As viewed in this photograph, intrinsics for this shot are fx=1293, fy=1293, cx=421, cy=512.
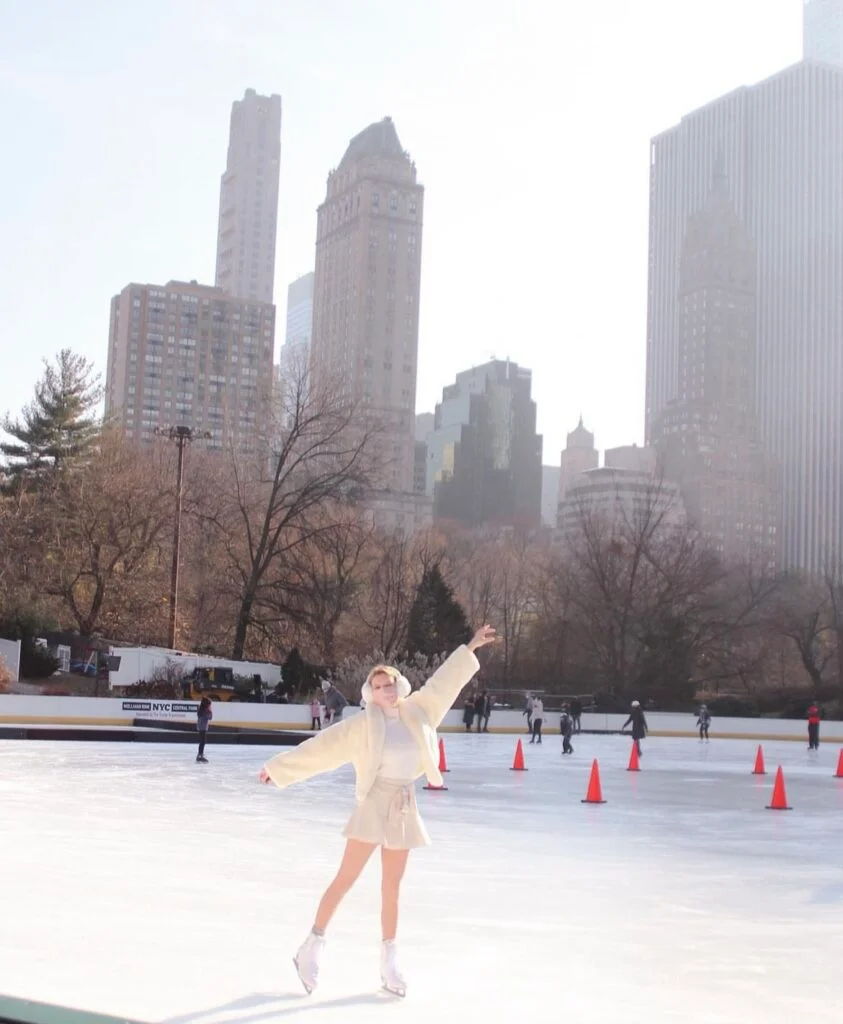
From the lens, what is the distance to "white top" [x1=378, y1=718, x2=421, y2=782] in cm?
686

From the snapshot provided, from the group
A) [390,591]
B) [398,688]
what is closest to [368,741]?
[398,688]

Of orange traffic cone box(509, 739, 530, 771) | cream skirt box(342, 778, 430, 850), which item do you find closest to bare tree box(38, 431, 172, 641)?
orange traffic cone box(509, 739, 530, 771)

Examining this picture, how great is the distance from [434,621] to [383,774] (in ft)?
154

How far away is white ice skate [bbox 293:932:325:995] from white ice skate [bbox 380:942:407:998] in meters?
0.34

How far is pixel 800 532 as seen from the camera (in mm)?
199625

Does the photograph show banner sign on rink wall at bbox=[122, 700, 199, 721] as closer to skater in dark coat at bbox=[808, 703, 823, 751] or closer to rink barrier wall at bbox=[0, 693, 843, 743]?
rink barrier wall at bbox=[0, 693, 843, 743]

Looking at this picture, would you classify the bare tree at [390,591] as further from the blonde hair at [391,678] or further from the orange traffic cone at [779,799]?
the blonde hair at [391,678]

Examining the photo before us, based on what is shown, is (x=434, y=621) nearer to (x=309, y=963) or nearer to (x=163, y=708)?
(x=163, y=708)

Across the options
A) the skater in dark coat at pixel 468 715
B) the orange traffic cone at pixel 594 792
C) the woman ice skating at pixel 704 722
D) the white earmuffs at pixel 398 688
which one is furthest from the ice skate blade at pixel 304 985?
the woman ice skating at pixel 704 722

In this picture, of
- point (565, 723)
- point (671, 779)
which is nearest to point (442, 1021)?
point (671, 779)

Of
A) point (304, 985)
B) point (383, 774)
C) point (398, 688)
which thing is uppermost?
point (398, 688)

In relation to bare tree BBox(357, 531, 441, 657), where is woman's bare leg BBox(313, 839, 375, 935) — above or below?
below

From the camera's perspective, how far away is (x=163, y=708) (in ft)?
126

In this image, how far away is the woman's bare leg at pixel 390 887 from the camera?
22.4 ft
